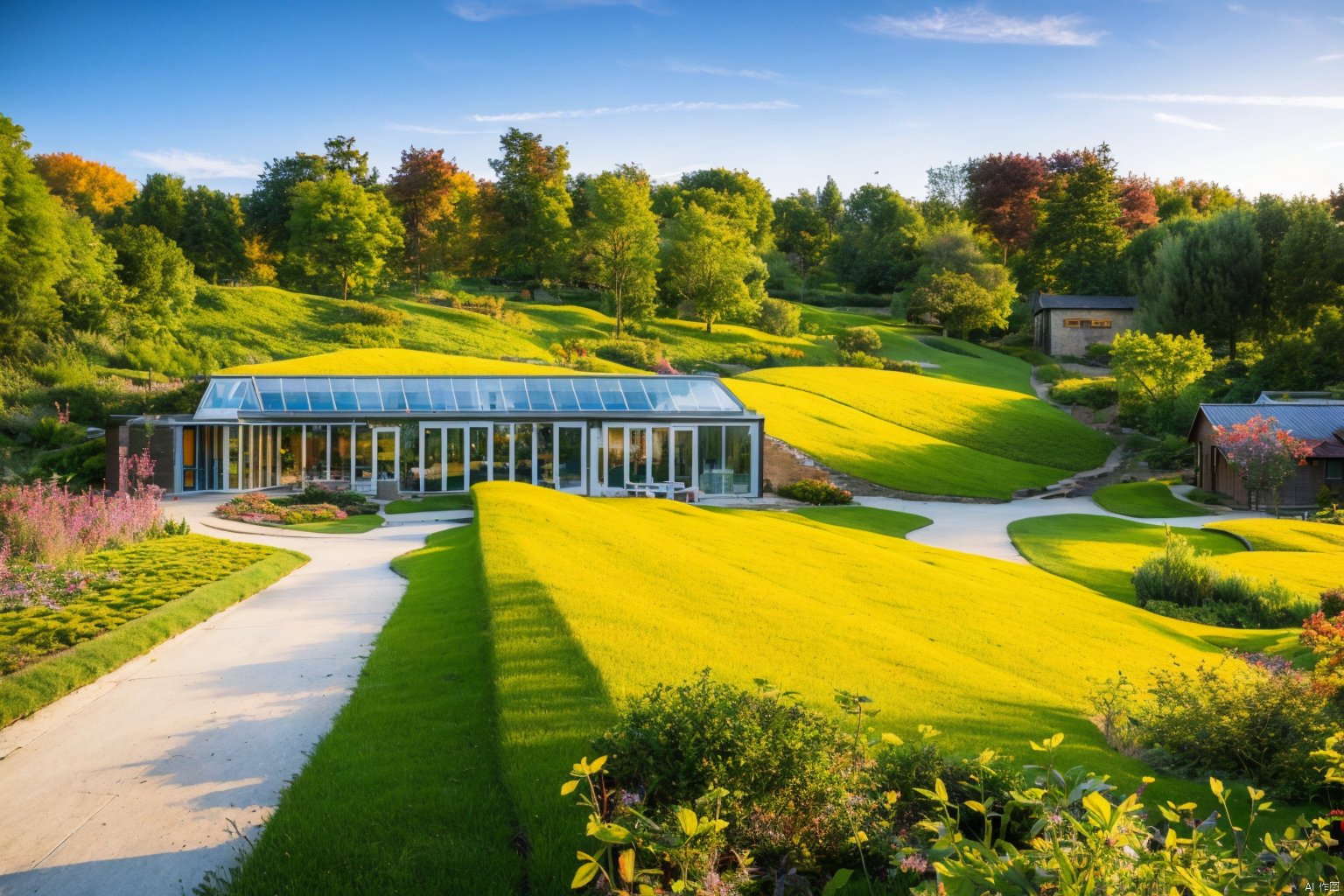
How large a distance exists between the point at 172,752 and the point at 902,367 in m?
52.8

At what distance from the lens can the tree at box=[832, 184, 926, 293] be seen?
8325 centimetres

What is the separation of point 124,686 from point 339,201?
2192 inches

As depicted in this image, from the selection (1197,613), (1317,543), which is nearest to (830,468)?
(1317,543)

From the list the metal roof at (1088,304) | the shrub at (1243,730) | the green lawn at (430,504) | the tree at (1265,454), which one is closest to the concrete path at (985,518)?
the tree at (1265,454)

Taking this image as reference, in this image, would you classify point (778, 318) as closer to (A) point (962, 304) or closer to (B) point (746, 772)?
(A) point (962, 304)

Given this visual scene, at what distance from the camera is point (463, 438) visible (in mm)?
28594

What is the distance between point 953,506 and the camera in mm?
30938

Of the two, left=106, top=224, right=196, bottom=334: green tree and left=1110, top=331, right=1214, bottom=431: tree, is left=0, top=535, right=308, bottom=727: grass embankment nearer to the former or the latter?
left=106, top=224, right=196, bottom=334: green tree

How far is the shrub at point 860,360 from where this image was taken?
5606 centimetres

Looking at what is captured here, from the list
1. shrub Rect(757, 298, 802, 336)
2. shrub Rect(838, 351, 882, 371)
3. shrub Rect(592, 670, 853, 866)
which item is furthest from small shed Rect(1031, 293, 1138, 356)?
shrub Rect(592, 670, 853, 866)

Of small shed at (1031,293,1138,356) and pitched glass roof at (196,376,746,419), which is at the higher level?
small shed at (1031,293,1138,356)

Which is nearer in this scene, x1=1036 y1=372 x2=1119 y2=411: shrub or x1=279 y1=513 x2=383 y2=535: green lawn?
x1=279 y1=513 x2=383 y2=535: green lawn

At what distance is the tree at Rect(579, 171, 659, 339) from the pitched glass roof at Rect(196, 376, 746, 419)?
31672 millimetres

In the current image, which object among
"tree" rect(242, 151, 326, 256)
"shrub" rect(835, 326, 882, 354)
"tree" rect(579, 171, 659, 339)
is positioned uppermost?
"tree" rect(242, 151, 326, 256)
